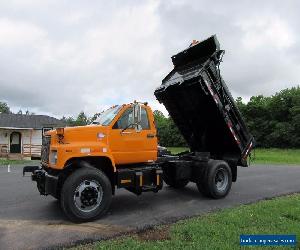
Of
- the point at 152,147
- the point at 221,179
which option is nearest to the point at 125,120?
the point at 152,147

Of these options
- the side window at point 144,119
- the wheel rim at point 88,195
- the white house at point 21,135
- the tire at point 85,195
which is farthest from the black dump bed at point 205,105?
the white house at point 21,135

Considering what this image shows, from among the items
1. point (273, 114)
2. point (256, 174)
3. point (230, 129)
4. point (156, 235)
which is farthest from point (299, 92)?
point (156, 235)

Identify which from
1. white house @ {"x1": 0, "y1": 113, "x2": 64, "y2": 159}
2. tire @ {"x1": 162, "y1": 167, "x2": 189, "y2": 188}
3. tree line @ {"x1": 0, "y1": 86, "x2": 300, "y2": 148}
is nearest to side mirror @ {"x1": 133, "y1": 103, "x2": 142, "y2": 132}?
tire @ {"x1": 162, "y1": 167, "x2": 189, "y2": 188}

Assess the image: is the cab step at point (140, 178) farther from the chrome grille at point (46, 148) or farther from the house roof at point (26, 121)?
the house roof at point (26, 121)

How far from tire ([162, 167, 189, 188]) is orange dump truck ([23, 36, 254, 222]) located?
0.04 meters

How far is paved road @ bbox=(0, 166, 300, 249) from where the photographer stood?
22.8 ft

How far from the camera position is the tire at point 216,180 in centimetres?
1039

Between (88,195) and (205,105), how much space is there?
4.24 m

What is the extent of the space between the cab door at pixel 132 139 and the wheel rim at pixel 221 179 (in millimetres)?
2206

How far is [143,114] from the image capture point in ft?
30.7

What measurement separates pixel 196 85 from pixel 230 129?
1.66 meters

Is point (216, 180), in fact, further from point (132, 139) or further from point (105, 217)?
point (105, 217)

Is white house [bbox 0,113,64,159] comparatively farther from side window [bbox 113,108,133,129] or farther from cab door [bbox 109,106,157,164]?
side window [bbox 113,108,133,129]

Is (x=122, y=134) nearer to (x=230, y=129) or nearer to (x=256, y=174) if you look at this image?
(x=230, y=129)
